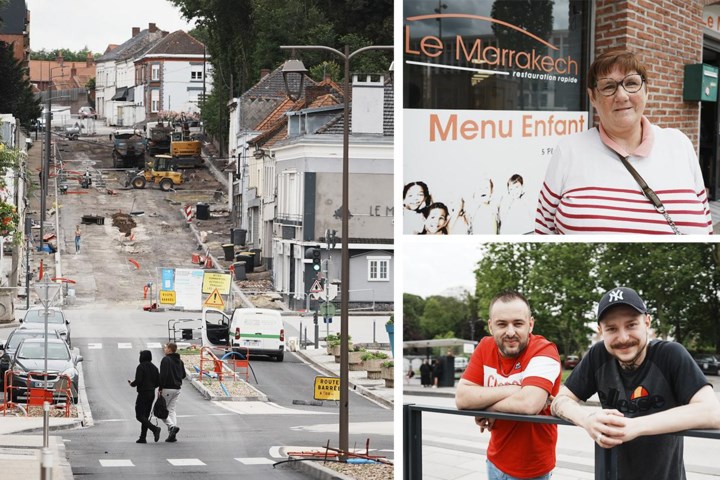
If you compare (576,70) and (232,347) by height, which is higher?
(576,70)

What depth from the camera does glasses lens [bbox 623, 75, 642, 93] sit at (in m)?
5.07

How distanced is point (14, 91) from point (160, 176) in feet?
40.5

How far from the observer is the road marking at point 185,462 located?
1612cm

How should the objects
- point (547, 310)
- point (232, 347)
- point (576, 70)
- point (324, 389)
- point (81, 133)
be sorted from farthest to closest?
point (81, 133), point (232, 347), point (324, 389), point (576, 70), point (547, 310)

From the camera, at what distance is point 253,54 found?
80.2 m

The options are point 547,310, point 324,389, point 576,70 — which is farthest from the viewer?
point 324,389

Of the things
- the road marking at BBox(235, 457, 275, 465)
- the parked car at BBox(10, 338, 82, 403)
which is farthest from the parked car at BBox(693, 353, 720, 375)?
the parked car at BBox(10, 338, 82, 403)

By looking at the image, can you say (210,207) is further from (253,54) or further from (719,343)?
(719,343)

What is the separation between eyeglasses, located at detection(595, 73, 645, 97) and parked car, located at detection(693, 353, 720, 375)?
116cm

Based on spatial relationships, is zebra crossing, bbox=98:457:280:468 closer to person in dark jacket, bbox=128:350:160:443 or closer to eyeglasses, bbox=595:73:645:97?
person in dark jacket, bbox=128:350:160:443

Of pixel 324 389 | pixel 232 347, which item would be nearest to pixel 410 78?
pixel 324 389

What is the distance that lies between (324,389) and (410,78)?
17.0 m

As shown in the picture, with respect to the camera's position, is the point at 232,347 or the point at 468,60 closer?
the point at 468,60

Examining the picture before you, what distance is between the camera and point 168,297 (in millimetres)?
53438
